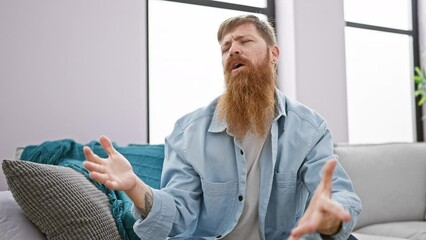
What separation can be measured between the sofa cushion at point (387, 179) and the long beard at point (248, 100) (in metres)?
1.13

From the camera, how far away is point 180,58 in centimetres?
359

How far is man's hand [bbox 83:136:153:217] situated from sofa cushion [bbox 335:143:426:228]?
161cm

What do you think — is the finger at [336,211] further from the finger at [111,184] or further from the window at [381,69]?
the window at [381,69]

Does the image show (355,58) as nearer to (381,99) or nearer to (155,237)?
(381,99)

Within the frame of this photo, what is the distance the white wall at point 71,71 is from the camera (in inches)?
106

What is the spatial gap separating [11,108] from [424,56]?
3.70 metres

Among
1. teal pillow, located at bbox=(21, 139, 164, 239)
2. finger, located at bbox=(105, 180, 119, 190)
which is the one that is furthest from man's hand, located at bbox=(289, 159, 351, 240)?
teal pillow, located at bbox=(21, 139, 164, 239)

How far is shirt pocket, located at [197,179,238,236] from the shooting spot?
1638 millimetres

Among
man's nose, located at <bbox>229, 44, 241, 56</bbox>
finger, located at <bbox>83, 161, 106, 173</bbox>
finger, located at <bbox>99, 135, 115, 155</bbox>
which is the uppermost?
man's nose, located at <bbox>229, 44, 241, 56</bbox>

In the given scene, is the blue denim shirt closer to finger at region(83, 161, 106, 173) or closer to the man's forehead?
the man's forehead

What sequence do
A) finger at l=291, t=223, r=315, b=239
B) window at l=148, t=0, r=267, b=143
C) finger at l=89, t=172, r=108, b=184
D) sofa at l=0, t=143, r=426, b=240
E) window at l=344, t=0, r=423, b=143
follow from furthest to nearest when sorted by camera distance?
window at l=344, t=0, r=423, b=143
window at l=148, t=0, r=267, b=143
sofa at l=0, t=143, r=426, b=240
finger at l=89, t=172, r=108, b=184
finger at l=291, t=223, r=315, b=239

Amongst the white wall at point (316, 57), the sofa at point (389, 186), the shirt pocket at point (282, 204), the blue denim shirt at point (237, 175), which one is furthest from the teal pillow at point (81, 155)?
the white wall at point (316, 57)

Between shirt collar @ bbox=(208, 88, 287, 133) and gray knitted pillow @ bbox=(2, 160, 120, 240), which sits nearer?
gray knitted pillow @ bbox=(2, 160, 120, 240)

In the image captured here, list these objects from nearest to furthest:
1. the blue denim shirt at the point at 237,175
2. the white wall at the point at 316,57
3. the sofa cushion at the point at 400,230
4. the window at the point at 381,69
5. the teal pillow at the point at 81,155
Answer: the blue denim shirt at the point at 237,175 < the teal pillow at the point at 81,155 < the sofa cushion at the point at 400,230 < the white wall at the point at 316,57 < the window at the point at 381,69
